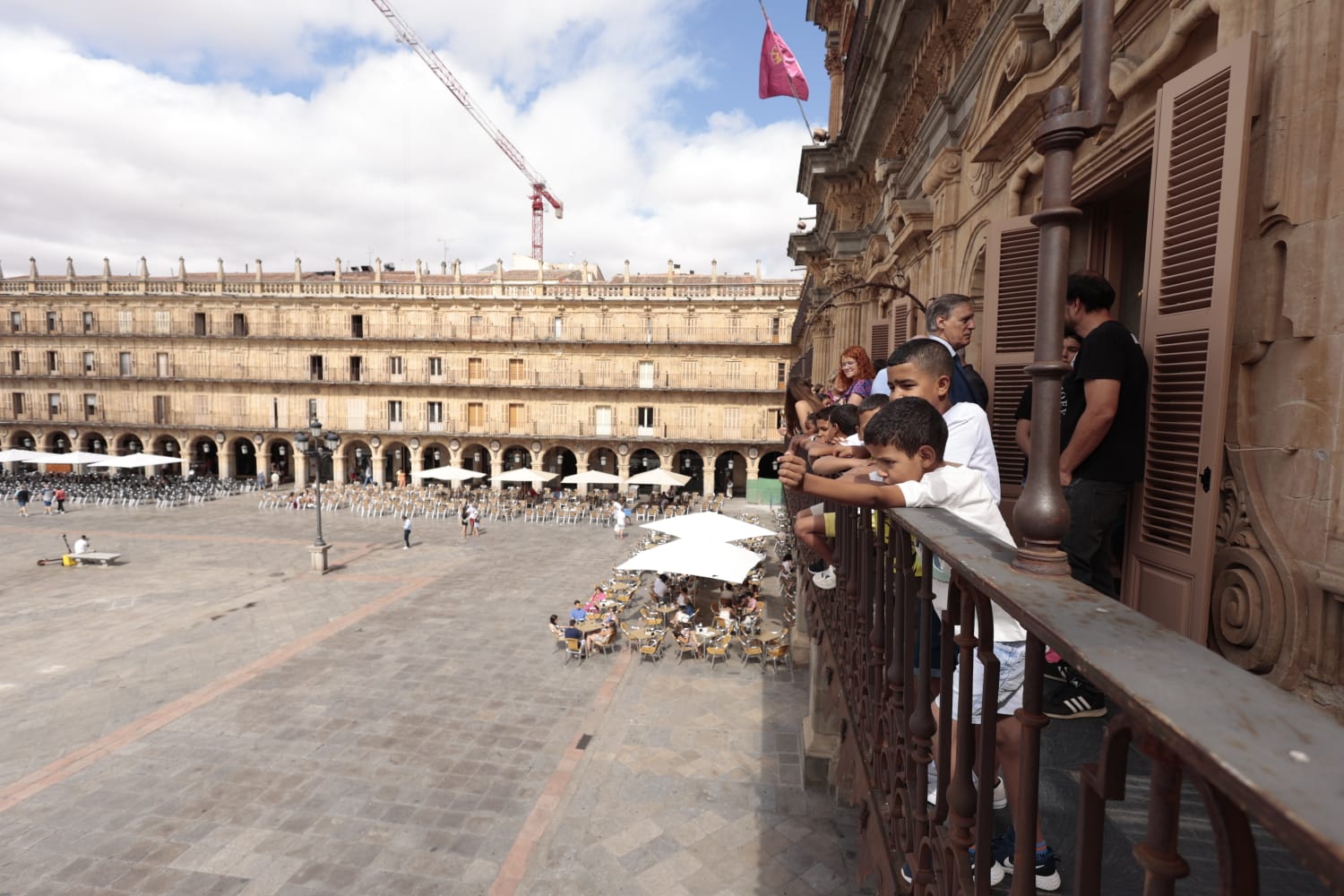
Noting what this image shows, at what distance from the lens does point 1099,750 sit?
5.80ft

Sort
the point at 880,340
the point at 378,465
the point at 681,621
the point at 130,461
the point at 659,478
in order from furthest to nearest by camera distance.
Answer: the point at 378,465, the point at 130,461, the point at 659,478, the point at 681,621, the point at 880,340

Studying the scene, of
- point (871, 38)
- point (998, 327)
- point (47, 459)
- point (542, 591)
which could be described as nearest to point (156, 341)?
point (47, 459)

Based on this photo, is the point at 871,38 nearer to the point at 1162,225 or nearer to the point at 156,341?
the point at 1162,225

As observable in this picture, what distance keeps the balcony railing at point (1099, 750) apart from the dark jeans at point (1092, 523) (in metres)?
0.87

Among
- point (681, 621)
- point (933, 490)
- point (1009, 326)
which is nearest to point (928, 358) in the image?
point (933, 490)

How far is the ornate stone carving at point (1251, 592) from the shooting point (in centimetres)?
231

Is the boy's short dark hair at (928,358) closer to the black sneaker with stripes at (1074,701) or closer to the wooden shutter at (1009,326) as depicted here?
the black sneaker with stripes at (1074,701)

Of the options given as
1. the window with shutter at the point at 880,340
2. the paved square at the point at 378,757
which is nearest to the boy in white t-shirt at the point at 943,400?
the paved square at the point at 378,757

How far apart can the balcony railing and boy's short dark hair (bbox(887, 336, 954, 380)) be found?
0.71 m

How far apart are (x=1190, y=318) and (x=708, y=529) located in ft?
39.7

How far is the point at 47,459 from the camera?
33031 millimetres

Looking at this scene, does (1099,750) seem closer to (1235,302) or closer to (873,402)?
(1235,302)

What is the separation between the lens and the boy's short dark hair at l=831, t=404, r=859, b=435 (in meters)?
4.25

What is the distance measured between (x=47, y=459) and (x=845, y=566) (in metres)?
43.2
